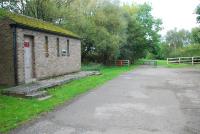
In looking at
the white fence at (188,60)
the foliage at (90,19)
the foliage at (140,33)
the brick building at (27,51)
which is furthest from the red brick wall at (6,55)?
the white fence at (188,60)

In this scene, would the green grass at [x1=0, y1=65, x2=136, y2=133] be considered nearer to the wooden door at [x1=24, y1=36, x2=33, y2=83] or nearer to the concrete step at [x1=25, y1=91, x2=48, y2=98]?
the concrete step at [x1=25, y1=91, x2=48, y2=98]

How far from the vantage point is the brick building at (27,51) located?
15555mm

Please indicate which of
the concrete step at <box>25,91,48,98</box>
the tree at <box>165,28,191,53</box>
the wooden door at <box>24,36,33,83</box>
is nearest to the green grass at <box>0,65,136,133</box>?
the concrete step at <box>25,91,48,98</box>

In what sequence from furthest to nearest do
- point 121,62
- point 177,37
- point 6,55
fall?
1. point 177,37
2. point 121,62
3. point 6,55

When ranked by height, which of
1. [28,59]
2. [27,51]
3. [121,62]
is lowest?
[121,62]

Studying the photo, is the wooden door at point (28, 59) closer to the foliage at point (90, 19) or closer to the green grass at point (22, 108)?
the green grass at point (22, 108)

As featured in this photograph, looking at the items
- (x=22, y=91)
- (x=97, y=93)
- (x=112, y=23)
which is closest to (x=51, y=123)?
(x=22, y=91)

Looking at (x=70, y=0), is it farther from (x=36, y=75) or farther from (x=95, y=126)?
(x=95, y=126)

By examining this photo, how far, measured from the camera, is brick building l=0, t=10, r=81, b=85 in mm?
15555

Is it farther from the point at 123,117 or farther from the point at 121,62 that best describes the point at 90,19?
the point at 123,117

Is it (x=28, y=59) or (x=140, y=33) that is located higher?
(x=140, y=33)

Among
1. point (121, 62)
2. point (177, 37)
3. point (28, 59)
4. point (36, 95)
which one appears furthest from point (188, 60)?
point (177, 37)

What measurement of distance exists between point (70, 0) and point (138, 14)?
65.8 ft

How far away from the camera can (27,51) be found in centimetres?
1706
